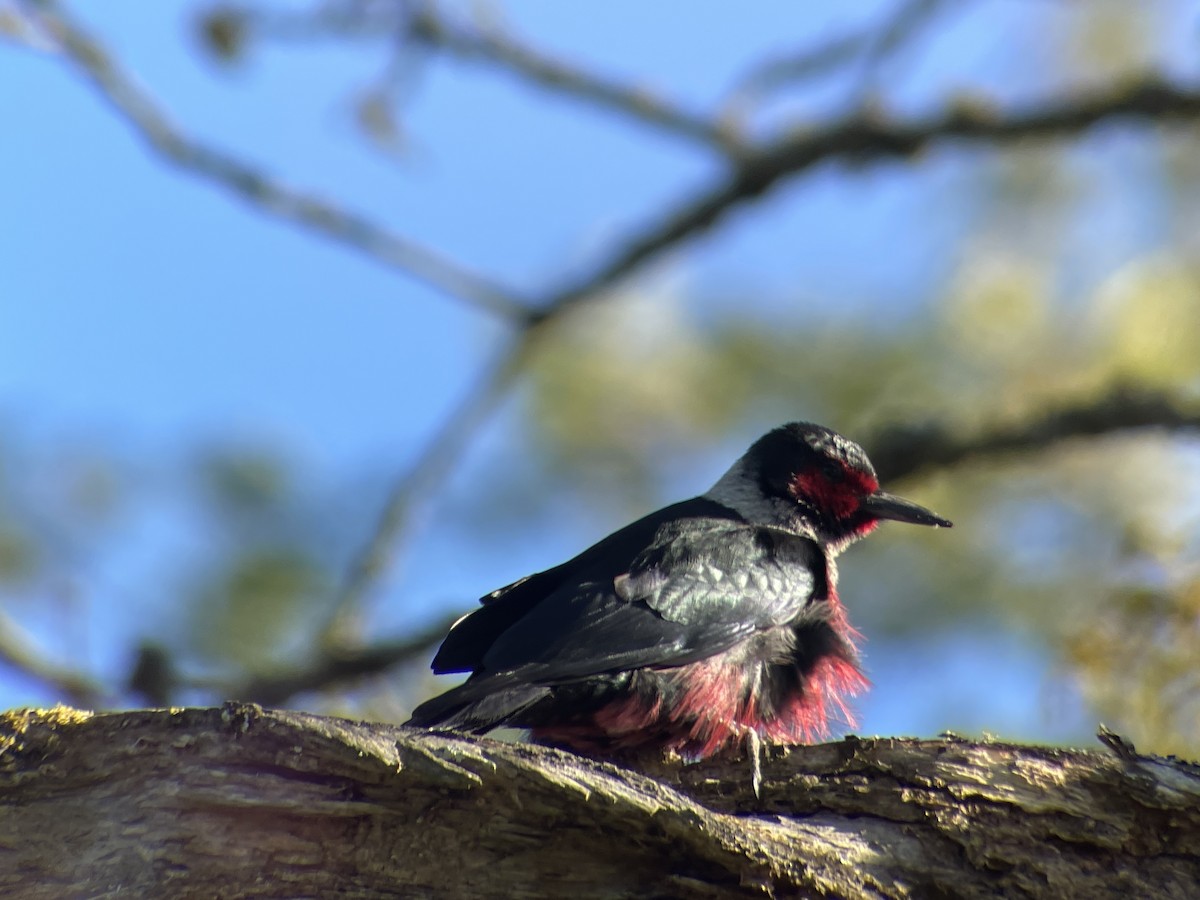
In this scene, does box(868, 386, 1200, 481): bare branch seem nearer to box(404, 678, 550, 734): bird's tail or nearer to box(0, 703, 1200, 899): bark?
box(0, 703, 1200, 899): bark

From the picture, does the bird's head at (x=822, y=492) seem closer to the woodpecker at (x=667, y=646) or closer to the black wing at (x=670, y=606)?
the woodpecker at (x=667, y=646)

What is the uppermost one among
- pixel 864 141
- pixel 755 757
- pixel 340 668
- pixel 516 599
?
pixel 864 141

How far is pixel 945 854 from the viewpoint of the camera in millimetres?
3535

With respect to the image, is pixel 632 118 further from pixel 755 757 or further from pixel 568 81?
pixel 755 757

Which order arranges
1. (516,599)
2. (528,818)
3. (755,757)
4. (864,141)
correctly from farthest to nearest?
(864,141) → (516,599) → (755,757) → (528,818)

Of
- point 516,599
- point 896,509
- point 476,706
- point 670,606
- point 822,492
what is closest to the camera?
point 476,706

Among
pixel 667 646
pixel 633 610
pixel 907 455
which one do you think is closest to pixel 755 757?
pixel 667 646

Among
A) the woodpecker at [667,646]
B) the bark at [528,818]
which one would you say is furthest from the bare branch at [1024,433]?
the bark at [528,818]

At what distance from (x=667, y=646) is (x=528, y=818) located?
106cm

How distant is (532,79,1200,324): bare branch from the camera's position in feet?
19.4

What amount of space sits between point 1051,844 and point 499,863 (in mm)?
1325

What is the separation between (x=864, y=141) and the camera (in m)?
6.32

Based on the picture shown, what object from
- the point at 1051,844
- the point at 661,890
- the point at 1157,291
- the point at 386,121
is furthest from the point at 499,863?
the point at 1157,291

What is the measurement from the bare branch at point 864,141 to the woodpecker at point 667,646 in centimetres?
165
